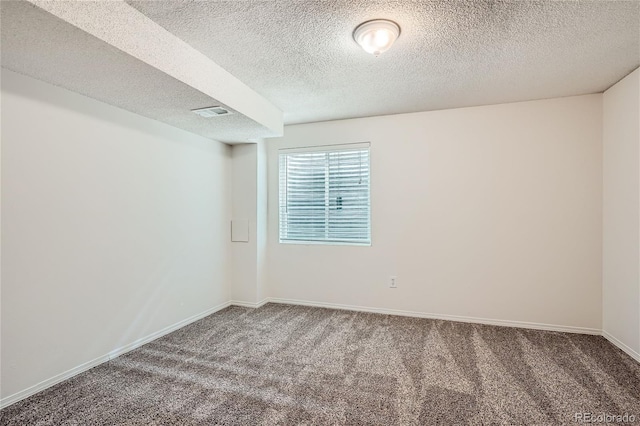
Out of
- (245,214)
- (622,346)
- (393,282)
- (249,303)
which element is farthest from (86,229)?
(622,346)

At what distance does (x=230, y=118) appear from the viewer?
3107 mm

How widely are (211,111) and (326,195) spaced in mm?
1888

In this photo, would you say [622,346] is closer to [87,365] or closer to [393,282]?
[393,282]

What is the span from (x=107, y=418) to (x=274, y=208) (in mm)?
2953

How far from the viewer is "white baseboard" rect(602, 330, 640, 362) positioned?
2645 millimetres

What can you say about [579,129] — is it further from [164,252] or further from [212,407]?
[164,252]

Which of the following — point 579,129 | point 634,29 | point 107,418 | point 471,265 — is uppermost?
point 634,29

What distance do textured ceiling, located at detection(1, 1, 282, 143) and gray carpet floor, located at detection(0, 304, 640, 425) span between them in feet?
7.23

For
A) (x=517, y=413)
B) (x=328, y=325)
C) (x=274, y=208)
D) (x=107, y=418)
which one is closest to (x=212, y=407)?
(x=107, y=418)

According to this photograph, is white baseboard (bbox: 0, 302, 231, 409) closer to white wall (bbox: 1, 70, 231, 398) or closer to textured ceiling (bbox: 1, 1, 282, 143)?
white wall (bbox: 1, 70, 231, 398)

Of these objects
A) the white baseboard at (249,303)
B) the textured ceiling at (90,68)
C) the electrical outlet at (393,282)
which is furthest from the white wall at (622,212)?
the white baseboard at (249,303)

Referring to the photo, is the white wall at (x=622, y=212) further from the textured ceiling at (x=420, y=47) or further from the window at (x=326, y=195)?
the window at (x=326, y=195)

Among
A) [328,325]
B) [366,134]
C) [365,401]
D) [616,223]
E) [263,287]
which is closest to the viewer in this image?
[365,401]

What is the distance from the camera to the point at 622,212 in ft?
9.40
